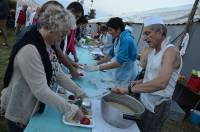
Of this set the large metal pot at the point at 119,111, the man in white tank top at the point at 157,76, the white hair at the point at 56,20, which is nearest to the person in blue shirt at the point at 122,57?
the man in white tank top at the point at 157,76

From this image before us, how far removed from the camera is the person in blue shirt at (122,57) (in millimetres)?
2977

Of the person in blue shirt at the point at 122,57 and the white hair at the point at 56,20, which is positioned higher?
the white hair at the point at 56,20

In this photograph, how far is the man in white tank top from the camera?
6.05ft

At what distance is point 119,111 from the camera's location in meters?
1.67

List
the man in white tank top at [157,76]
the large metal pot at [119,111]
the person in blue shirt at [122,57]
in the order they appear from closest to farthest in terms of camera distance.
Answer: the large metal pot at [119,111] → the man in white tank top at [157,76] → the person in blue shirt at [122,57]

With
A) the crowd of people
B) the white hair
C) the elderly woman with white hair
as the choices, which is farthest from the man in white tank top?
the white hair

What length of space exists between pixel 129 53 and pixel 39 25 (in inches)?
62.2

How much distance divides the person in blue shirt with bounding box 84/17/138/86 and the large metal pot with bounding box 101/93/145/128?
106cm

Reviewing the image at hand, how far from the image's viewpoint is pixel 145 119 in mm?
2107

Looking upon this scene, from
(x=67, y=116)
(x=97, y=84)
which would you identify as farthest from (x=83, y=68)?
(x=67, y=116)

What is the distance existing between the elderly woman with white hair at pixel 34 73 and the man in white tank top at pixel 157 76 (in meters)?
0.53

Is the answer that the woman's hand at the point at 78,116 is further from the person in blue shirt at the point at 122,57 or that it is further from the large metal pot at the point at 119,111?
the person in blue shirt at the point at 122,57

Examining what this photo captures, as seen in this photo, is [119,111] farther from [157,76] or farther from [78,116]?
[157,76]

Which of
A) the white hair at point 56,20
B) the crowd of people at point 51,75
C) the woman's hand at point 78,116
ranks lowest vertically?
the woman's hand at point 78,116
